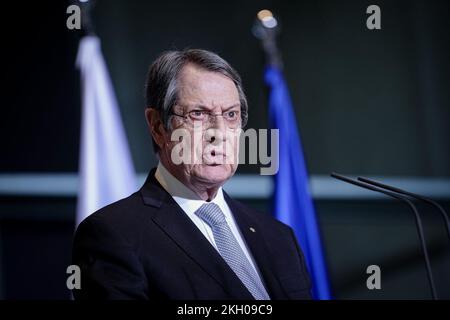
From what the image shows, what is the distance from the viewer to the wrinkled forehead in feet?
6.80

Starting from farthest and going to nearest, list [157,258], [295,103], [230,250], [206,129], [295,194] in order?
[295,103] → [295,194] → [206,129] → [230,250] → [157,258]

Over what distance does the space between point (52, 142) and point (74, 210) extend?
33cm

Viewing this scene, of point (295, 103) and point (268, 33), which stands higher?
point (268, 33)

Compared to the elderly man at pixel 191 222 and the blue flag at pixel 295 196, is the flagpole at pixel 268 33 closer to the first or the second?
the blue flag at pixel 295 196

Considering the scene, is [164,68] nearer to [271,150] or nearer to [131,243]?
[131,243]

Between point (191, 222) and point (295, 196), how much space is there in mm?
1052

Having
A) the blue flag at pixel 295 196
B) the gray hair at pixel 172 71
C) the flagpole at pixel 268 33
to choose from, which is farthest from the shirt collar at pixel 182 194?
the flagpole at pixel 268 33

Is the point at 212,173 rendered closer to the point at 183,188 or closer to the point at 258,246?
the point at 183,188

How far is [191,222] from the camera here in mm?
2037

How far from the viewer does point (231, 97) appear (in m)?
2.13

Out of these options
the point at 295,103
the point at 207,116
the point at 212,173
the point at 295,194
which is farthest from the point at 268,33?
the point at 212,173

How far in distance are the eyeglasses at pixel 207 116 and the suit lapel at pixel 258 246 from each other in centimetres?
26

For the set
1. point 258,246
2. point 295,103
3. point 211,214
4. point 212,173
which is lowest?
point 258,246

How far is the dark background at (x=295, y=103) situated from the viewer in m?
3.13
